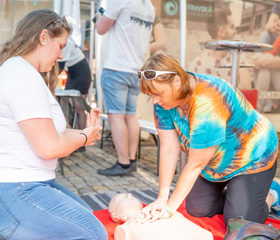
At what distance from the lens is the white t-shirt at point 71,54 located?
174 inches

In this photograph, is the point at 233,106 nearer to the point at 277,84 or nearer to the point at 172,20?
A: the point at 172,20

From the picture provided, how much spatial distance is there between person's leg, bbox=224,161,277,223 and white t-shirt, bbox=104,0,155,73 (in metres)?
1.72

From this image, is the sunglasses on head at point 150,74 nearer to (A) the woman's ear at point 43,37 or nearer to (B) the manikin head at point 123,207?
(A) the woman's ear at point 43,37

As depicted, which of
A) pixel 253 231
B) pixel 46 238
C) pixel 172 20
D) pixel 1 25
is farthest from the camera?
pixel 172 20

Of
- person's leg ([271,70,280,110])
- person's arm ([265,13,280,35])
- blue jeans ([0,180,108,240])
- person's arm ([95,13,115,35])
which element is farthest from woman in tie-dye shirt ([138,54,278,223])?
person's arm ([265,13,280,35])

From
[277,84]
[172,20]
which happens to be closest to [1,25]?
[172,20]

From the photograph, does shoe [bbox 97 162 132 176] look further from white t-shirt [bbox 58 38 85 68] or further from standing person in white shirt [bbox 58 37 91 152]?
white t-shirt [bbox 58 38 85 68]

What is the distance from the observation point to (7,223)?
156cm

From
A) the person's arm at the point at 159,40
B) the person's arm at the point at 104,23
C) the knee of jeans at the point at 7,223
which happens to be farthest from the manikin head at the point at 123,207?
the person's arm at the point at 159,40

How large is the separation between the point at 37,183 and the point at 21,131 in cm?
24

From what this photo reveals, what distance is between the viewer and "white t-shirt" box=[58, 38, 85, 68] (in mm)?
4428

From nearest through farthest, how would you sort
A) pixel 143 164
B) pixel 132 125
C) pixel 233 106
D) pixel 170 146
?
1. pixel 233 106
2. pixel 170 146
3. pixel 132 125
4. pixel 143 164

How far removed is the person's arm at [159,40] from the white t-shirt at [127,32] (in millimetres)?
1933

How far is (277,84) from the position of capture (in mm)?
6914
